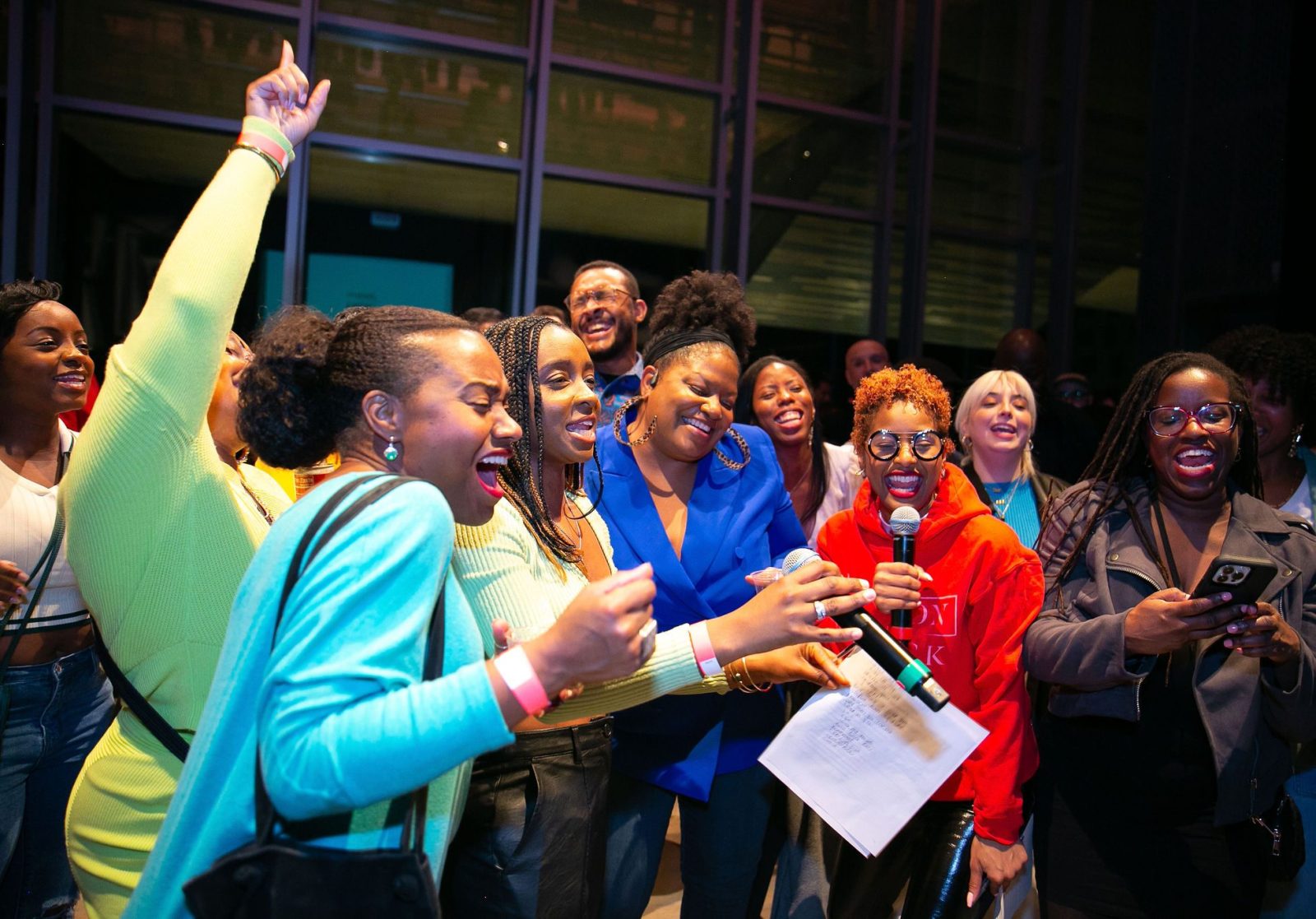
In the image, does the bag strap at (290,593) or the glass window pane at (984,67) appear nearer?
the bag strap at (290,593)

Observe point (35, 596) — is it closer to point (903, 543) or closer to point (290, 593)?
point (290, 593)

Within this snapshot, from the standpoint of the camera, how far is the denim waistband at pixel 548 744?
210cm

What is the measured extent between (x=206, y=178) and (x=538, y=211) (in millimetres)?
2499

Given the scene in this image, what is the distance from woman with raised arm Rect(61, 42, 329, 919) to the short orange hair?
1.96 m

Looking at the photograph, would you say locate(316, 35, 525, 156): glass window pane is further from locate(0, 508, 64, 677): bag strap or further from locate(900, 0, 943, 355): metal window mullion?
locate(0, 508, 64, 677): bag strap

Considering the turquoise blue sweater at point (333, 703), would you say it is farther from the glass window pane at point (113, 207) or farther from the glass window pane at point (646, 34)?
the glass window pane at point (646, 34)

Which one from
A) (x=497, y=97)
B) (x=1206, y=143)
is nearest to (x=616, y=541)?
(x=497, y=97)

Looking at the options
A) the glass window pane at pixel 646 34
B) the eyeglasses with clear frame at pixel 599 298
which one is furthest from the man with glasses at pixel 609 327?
the glass window pane at pixel 646 34

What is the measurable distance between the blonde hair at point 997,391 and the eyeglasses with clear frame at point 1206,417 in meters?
1.37

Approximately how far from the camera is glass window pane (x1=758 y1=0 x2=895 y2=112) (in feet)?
28.1

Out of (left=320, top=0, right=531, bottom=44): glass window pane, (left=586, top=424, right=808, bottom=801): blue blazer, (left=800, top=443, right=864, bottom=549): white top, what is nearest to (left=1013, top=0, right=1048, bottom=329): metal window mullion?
(left=320, top=0, right=531, bottom=44): glass window pane

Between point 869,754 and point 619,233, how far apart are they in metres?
6.31

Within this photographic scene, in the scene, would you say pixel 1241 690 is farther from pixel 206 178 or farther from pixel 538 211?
pixel 206 178

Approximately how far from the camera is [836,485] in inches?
179
